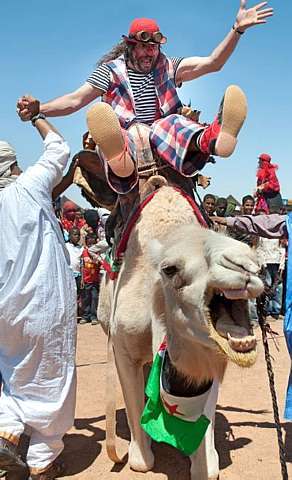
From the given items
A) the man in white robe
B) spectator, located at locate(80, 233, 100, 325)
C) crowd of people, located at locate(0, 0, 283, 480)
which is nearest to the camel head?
crowd of people, located at locate(0, 0, 283, 480)

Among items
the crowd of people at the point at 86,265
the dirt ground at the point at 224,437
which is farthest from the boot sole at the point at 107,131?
the crowd of people at the point at 86,265

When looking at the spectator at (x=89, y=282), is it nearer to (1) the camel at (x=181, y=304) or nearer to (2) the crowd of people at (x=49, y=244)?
(2) the crowd of people at (x=49, y=244)

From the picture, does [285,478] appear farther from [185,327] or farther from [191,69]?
[191,69]

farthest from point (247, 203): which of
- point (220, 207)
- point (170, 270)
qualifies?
point (170, 270)

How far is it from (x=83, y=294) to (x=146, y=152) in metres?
8.02

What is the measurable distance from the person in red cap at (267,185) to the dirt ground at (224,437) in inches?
133

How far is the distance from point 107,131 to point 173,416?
164cm

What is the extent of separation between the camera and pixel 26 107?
3.90m

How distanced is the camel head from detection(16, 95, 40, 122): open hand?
5.13 feet

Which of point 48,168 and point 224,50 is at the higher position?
point 224,50

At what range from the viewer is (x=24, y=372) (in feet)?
12.1

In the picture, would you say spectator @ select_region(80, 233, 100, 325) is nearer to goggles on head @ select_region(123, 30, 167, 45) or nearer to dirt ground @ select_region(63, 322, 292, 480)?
dirt ground @ select_region(63, 322, 292, 480)

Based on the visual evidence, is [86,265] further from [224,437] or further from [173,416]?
[173,416]

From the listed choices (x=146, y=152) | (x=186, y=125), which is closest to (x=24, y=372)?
(x=146, y=152)
